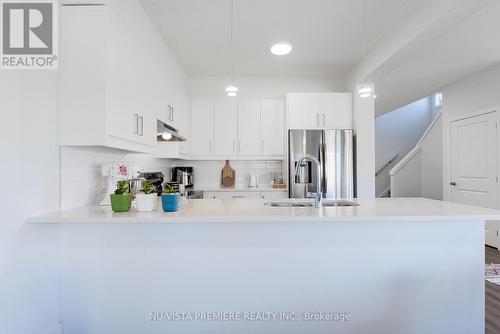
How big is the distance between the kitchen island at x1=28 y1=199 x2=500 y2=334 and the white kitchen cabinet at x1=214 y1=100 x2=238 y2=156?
243 centimetres

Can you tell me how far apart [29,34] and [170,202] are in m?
1.24

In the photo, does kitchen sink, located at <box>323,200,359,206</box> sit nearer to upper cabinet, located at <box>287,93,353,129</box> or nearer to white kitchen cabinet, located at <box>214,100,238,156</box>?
upper cabinet, located at <box>287,93,353,129</box>

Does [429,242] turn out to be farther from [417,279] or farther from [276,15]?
[276,15]

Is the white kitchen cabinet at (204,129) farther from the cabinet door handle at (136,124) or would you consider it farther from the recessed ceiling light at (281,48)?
the cabinet door handle at (136,124)

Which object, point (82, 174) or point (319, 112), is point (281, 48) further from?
point (82, 174)

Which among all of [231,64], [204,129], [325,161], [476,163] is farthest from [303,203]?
[476,163]

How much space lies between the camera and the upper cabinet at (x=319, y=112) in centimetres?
371

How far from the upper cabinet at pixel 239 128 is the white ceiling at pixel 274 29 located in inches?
20.9

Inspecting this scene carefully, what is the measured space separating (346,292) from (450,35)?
281 cm

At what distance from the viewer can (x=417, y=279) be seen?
5.47 ft

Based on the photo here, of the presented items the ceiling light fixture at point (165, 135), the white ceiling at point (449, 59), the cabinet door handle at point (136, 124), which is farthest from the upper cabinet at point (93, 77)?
the white ceiling at point (449, 59)

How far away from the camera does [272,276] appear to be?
1673 millimetres

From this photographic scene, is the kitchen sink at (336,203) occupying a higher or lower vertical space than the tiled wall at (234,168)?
lower

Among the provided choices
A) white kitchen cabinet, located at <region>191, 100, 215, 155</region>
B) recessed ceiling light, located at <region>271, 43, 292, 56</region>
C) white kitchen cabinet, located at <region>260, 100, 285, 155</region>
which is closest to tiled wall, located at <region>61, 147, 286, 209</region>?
white kitchen cabinet, located at <region>191, 100, 215, 155</region>
